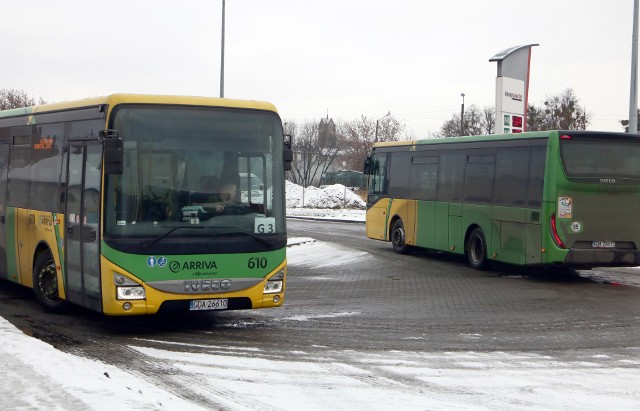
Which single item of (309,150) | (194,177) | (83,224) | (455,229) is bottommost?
(455,229)

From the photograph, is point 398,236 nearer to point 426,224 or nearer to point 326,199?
point 426,224

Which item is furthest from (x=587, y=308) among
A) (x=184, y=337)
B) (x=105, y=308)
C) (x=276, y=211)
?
(x=105, y=308)

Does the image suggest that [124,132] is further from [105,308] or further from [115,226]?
[105,308]

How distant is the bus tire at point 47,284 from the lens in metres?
12.8

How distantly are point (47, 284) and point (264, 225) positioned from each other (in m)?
3.53

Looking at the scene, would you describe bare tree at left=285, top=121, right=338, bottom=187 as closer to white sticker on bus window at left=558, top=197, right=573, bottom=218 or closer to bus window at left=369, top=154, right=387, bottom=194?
bus window at left=369, top=154, right=387, bottom=194

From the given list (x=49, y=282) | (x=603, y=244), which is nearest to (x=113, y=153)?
(x=49, y=282)

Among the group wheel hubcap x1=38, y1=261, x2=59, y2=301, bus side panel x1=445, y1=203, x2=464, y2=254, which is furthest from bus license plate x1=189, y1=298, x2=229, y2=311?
bus side panel x1=445, y1=203, x2=464, y2=254

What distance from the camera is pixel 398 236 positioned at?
24.8m

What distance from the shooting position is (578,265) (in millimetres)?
17906

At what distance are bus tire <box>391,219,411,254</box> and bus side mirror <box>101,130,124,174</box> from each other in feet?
46.4

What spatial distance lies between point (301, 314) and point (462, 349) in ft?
10.7

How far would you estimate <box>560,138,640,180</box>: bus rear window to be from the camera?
17.5 meters

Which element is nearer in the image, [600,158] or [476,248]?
[600,158]
